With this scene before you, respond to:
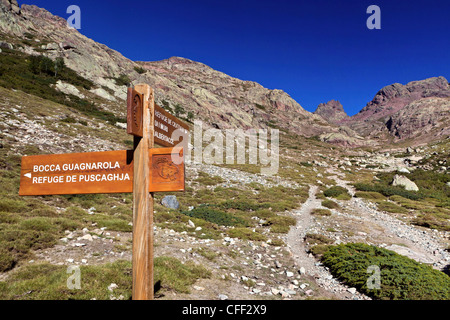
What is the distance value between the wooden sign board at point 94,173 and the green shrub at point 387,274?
7.40 metres

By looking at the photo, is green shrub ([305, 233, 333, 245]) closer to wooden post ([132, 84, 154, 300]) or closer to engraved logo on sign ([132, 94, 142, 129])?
wooden post ([132, 84, 154, 300])

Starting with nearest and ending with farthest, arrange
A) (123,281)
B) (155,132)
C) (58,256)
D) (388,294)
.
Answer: (155,132) < (123,281) < (388,294) < (58,256)

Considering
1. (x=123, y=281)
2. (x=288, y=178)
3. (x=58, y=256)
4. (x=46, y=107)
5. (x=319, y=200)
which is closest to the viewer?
(x=123, y=281)

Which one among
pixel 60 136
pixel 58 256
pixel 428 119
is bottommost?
pixel 58 256

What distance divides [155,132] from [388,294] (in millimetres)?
7936

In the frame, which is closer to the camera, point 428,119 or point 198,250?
point 198,250

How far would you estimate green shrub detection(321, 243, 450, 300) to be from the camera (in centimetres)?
659

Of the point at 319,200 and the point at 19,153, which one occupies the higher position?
the point at 19,153

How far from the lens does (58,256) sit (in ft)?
23.6

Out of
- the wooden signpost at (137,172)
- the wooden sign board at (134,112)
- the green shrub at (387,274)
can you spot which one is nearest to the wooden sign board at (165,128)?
Result: the wooden signpost at (137,172)

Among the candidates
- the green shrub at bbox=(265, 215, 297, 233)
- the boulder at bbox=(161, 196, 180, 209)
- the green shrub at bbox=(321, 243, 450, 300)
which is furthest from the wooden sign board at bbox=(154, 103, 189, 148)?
the boulder at bbox=(161, 196, 180, 209)

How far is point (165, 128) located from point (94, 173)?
1323 mm
